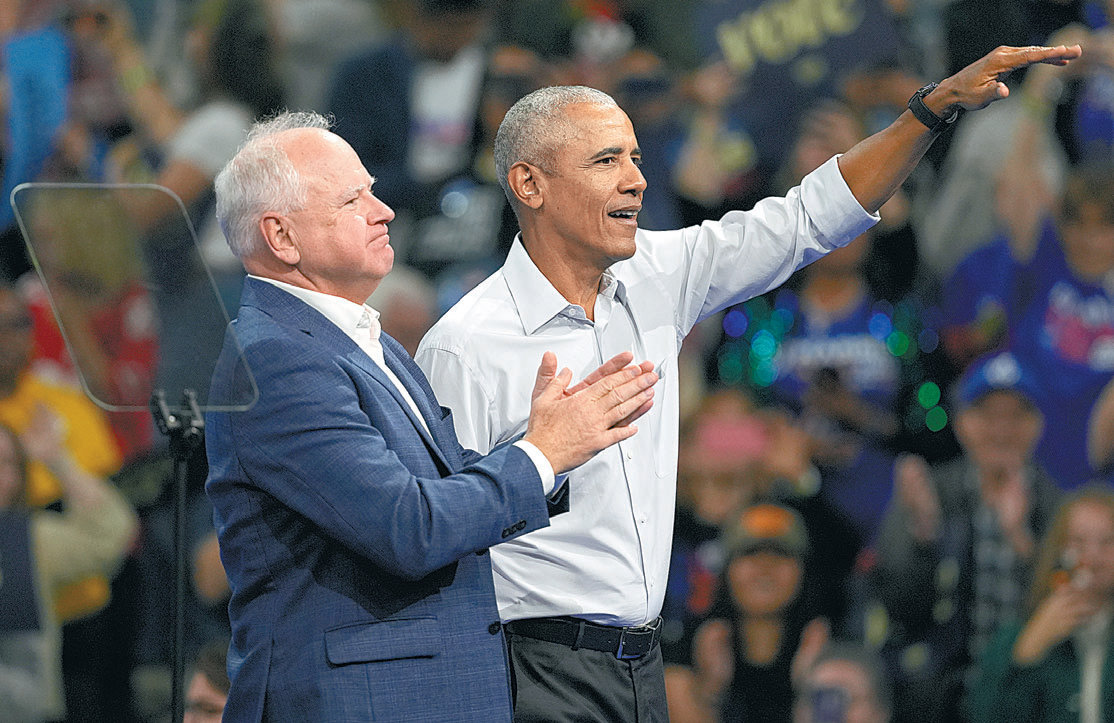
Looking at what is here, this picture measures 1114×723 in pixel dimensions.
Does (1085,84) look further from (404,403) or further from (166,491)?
(166,491)

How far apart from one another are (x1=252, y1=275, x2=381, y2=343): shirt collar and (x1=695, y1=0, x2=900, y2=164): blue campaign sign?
2.99 meters

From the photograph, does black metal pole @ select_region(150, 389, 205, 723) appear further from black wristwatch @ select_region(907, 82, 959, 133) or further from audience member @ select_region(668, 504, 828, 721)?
audience member @ select_region(668, 504, 828, 721)

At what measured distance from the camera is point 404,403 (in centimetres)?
183

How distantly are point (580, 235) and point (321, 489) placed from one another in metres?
0.78

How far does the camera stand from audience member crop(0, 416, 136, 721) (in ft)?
14.7

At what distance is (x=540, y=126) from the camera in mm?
2324

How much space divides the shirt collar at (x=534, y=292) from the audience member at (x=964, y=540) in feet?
6.98

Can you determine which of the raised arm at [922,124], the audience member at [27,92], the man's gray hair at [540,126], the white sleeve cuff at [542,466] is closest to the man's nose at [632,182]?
the man's gray hair at [540,126]

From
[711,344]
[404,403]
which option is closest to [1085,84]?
[711,344]

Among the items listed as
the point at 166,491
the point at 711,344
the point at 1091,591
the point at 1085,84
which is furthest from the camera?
the point at 166,491

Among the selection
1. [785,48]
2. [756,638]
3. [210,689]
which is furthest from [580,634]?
[785,48]

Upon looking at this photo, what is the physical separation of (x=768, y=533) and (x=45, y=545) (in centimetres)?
244

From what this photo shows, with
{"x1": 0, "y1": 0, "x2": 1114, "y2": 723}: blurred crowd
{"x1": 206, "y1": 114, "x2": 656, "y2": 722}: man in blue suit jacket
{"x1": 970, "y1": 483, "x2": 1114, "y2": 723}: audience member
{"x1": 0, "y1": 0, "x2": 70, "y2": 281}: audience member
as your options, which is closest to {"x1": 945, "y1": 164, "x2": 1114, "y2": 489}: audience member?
{"x1": 0, "y1": 0, "x2": 1114, "y2": 723}: blurred crowd

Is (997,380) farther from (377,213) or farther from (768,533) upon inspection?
(377,213)
